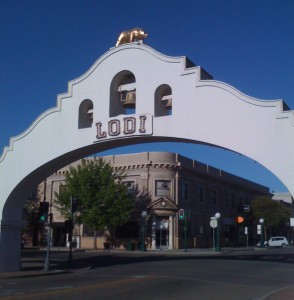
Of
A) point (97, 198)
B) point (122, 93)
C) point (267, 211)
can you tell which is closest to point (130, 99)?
point (122, 93)

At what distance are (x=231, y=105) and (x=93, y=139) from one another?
5270 millimetres

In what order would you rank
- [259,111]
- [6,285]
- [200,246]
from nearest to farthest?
1. [259,111]
2. [6,285]
3. [200,246]

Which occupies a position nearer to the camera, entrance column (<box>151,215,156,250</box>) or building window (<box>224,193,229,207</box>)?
entrance column (<box>151,215,156,250</box>)

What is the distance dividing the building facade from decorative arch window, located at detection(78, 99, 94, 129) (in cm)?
3092

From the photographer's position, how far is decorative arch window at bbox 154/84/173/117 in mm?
16344

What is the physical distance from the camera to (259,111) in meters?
14.2

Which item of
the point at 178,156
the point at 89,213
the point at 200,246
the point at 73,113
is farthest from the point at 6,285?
the point at 200,246

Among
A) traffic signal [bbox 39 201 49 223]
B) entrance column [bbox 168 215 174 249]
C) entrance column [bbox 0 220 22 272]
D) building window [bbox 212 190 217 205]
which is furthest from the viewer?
building window [bbox 212 190 217 205]

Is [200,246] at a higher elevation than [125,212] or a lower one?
lower

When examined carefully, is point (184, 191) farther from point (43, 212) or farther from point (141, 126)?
point (141, 126)

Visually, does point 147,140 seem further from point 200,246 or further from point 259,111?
point 200,246

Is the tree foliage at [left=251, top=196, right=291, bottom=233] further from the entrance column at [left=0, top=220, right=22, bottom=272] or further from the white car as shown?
the entrance column at [left=0, top=220, right=22, bottom=272]

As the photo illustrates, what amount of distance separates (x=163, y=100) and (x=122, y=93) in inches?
71.6

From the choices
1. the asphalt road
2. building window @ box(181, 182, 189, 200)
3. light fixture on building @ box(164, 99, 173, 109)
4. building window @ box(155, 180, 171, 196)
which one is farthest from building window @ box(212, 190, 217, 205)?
light fixture on building @ box(164, 99, 173, 109)
